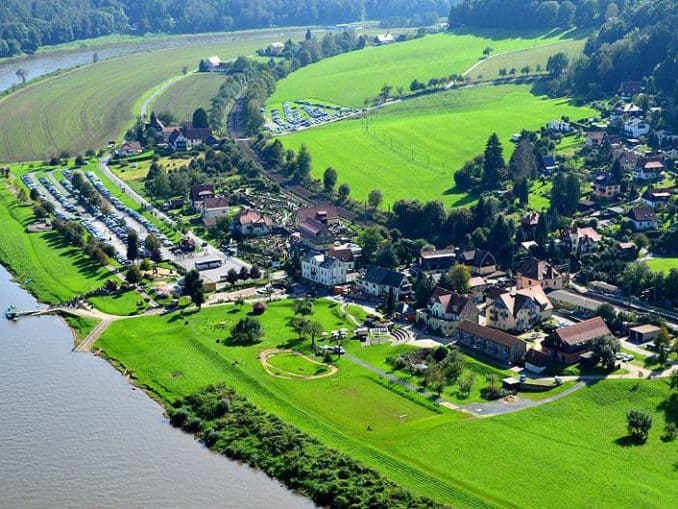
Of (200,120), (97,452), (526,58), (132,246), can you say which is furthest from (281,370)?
(526,58)

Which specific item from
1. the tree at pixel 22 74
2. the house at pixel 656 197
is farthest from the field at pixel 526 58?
the tree at pixel 22 74

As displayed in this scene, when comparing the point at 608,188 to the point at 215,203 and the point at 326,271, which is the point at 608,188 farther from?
the point at 215,203

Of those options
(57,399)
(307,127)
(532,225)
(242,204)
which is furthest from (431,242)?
(307,127)

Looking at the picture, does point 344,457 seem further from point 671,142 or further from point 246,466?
point 671,142

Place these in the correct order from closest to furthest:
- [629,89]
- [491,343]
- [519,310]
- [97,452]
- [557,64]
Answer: [97,452], [491,343], [519,310], [629,89], [557,64]

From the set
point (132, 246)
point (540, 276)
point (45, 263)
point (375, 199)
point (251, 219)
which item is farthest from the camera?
point (375, 199)

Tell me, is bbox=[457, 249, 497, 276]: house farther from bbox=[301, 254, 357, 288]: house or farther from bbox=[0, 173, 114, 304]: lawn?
bbox=[0, 173, 114, 304]: lawn

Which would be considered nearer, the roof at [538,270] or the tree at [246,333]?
the tree at [246,333]

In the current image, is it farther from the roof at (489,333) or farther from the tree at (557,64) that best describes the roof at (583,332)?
the tree at (557,64)
